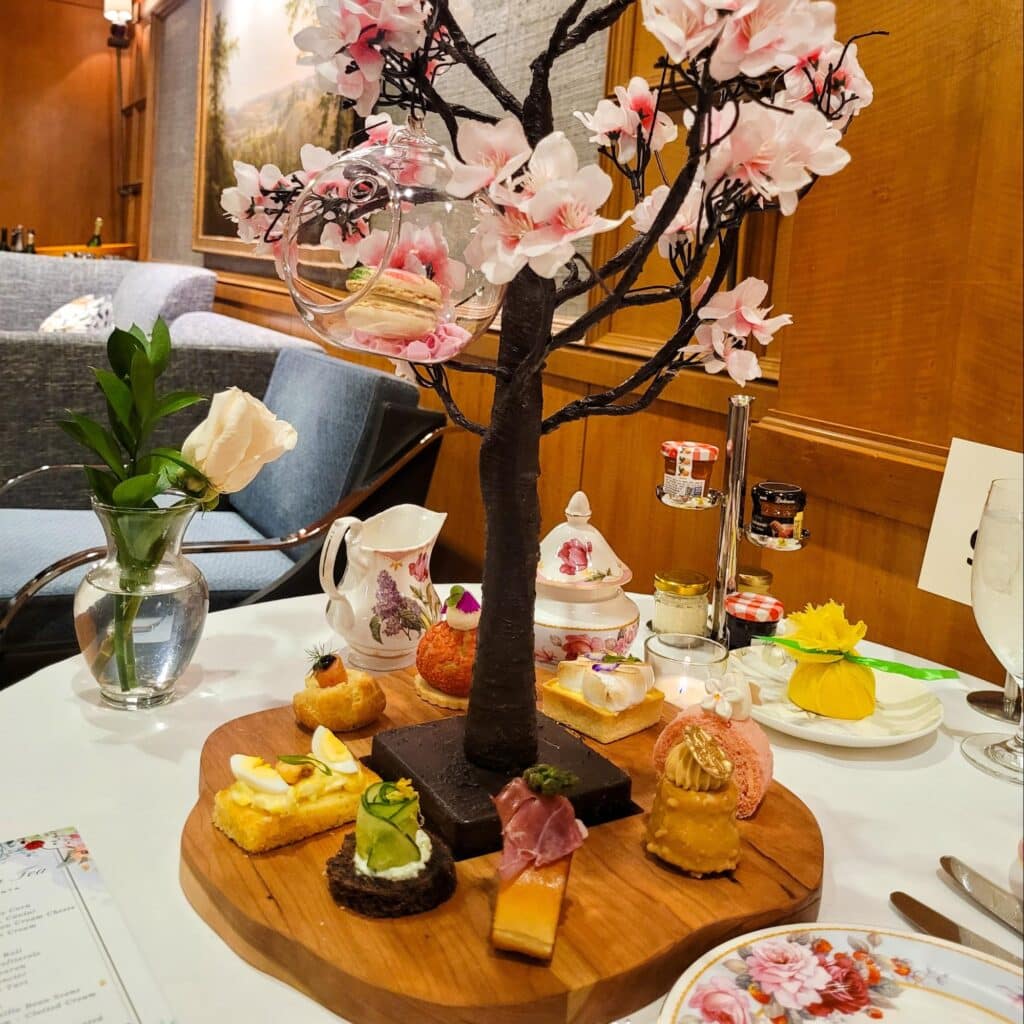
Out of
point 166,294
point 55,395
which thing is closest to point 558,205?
point 55,395

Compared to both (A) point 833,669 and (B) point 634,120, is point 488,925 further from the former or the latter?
(B) point 634,120

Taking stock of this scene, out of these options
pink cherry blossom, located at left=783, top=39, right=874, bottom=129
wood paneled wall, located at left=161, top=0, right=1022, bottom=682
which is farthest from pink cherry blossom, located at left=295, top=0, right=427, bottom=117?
wood paneled wall, located at left=161, top=0, right=1022, bottom=682

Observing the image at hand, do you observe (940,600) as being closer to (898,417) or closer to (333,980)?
(898,417)

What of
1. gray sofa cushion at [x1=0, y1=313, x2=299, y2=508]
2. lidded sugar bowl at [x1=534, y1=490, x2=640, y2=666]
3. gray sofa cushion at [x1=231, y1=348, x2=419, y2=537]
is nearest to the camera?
lidded sugar bowl at [x1=534, y1=490, x2=640, y2=666]

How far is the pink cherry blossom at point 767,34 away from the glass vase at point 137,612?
2.20 ft

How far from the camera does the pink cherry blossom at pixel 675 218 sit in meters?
0.73

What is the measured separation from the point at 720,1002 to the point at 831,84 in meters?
0.61

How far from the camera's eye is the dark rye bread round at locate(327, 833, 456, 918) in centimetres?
65

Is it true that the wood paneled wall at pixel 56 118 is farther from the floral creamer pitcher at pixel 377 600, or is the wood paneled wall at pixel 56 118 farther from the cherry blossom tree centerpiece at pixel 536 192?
the cherry blossom tree centerpiece at pixel 536 192

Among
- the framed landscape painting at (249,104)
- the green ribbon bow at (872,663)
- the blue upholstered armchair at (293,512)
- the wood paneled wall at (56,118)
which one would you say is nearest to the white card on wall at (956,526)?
the green ribbon bow at (872,663)

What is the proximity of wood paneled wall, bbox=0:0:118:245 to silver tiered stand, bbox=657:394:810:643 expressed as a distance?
741 centimetres

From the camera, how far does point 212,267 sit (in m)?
5.10

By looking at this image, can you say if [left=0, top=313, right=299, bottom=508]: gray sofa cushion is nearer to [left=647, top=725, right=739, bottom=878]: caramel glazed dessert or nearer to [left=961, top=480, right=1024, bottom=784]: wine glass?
[left=647, top=725, right=739, bottom=878]: caramel glazed dessert

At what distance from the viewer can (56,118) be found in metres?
7.34
